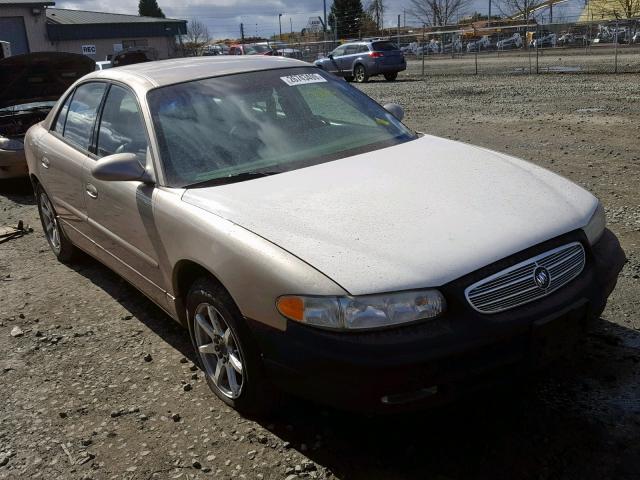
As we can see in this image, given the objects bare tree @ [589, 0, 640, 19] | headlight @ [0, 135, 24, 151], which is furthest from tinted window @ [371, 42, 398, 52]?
bare tree @ [589, 0, 640, 19]

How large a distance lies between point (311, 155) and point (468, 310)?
1.48m

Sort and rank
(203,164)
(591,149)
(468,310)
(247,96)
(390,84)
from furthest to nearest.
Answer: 1. (390,84)
2. (591,149)
3. (247,96)
4. (203,164)
5. (468,310)

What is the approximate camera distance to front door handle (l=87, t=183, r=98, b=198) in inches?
160

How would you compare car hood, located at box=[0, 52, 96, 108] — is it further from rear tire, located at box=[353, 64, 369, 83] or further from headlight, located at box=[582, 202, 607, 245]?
rear tire, located at box=[353, 64, 369, 83]

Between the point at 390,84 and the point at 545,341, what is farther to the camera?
the point at 390,84

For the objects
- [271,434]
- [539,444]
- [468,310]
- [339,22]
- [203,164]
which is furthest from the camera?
[339,22]

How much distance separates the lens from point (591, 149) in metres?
8.25

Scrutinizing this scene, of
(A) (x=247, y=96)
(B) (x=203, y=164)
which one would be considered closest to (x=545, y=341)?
(B) (x=203, y=164)

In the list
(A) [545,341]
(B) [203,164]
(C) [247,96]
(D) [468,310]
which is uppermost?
(C) [247,96]

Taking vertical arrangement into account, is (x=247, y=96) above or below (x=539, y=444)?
above

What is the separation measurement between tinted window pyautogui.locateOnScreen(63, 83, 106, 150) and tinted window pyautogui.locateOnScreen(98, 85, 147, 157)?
19 centimetres

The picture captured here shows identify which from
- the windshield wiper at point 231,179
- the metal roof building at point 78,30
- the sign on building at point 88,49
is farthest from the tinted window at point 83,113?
the sign on building at point 88,49

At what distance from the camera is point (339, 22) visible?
58.5 metres

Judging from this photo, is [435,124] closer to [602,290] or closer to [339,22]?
[602,290]
